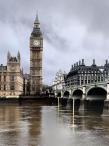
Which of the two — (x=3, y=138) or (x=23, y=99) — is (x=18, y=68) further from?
(x=3, y=138)

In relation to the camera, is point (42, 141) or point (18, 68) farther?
point (18, 68)

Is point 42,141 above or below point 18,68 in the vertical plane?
below

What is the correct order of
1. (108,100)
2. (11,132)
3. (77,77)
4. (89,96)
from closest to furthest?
(11,132), (108,100), (89,96), (77,77)

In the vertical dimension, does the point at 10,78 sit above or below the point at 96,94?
above

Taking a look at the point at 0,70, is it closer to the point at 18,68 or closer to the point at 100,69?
the point at 18,68

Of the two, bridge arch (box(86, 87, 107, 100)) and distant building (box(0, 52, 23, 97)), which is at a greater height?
distant building (box(0, 52, 23, 97))

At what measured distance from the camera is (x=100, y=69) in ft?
630

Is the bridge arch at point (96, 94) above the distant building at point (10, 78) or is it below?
below

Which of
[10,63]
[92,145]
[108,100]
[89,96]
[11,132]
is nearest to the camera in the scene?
[92,145]

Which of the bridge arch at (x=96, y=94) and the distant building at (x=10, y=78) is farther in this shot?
the distant building at (x=10, y=78)

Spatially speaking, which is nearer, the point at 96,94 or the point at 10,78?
the point at 96,94

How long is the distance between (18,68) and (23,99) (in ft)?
74.7

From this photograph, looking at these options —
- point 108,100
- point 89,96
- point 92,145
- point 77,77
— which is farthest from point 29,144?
point 77,77

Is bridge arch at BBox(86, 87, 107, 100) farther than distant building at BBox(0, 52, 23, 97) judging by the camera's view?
No
